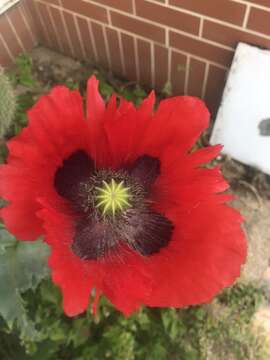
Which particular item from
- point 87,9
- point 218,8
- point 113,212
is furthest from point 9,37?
point 113,212

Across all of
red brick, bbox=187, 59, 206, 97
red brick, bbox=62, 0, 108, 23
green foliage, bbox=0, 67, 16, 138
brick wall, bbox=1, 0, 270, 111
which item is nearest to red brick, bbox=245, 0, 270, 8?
brick wall, bbox=1, 0, 270, 111

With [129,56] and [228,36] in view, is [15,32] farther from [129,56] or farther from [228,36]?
[228,36]

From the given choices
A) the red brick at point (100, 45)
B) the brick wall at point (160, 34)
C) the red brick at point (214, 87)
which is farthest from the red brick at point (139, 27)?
the red brick at point (214, 87)

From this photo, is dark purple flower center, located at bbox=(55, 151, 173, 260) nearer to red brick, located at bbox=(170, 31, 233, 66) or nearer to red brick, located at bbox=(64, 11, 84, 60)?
red brick, located at bbox=(170, 31, 233, 66)

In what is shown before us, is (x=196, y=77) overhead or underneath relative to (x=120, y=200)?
underneath

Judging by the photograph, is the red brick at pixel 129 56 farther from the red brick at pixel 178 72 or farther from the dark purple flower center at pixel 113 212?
the dark purple flower center at pixel 113 212

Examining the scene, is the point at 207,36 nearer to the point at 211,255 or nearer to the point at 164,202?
the point at 164,202
